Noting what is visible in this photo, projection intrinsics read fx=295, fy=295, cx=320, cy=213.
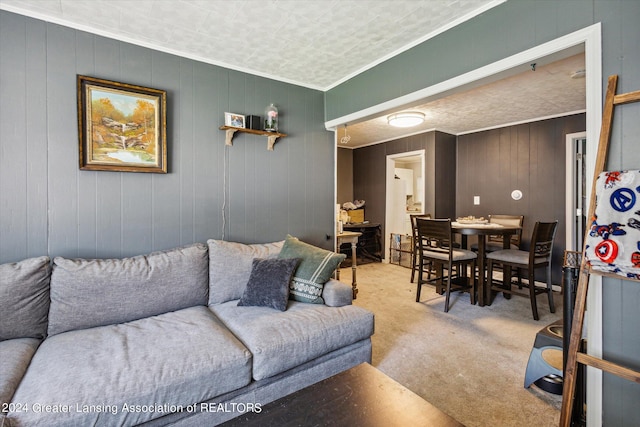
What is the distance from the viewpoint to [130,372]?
51.3 inches

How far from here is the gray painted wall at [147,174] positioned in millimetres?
1910

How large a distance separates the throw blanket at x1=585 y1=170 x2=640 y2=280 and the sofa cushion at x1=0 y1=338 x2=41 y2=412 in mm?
2478

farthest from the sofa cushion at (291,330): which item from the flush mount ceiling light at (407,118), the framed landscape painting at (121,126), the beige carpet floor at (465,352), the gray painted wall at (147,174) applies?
the flush mount ceiling light at (407,118)

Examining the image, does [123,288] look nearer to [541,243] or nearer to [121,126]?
[121,126]

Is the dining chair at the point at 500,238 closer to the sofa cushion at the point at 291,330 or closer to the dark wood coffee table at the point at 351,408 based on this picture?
the sofa cushion at the point at 291,330

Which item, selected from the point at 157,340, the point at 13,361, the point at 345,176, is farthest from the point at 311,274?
the point at 345,176

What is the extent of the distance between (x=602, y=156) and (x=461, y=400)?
154cm

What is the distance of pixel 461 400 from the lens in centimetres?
181

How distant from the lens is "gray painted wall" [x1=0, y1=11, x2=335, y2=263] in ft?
6.27

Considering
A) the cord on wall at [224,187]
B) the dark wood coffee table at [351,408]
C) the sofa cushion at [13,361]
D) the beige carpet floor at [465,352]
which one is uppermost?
the cord on wall at [224,187]

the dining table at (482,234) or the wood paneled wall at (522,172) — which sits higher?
the wood paneled wall at (522,172)

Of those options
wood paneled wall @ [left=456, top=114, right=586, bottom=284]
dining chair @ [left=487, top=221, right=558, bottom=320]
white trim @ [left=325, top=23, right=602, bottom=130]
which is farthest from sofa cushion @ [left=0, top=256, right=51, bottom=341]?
wood paneled wall @ [left=456, top=114, right=586, bottom=284]

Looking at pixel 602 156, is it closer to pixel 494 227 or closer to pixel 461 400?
pixel 461 400

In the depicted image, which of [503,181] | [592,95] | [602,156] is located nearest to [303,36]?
[592,95]
